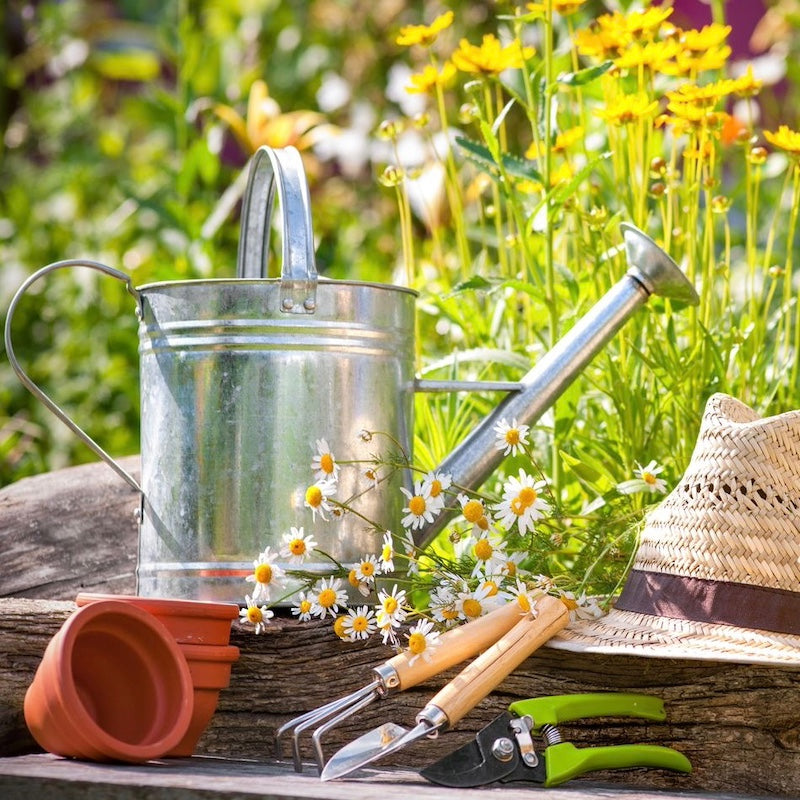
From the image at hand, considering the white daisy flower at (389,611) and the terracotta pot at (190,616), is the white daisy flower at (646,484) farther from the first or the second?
the terracotta pot at (190,616)

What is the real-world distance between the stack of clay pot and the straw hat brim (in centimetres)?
34

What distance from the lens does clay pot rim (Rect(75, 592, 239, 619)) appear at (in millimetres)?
1148

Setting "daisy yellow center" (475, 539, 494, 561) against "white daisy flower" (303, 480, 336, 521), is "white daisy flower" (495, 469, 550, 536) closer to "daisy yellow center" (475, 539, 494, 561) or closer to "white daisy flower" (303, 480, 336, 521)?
"daisy yellow center" (475, 539, 494, 561)

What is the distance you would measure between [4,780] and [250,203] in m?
0.82

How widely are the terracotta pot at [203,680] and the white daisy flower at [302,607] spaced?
91 millimetres

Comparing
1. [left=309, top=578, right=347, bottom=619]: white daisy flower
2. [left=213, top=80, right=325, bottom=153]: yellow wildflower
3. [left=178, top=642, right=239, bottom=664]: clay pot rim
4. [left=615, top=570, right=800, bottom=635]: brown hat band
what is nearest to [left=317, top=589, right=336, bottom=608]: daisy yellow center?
[left=309, top=578, right=347, bottom=619]: white daisy flower

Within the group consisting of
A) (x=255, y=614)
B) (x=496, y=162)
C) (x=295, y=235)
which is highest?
(x=496, y=162)

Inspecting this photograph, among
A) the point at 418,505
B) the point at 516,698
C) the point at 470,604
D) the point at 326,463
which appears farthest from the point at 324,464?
the point at 516,698

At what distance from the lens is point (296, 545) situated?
1.23 meters

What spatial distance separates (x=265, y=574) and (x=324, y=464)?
13 cm

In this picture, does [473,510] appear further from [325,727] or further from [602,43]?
[602,43]

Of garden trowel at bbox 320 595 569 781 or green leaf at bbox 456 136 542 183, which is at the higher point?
green leaf at bbox 456 136 542 183

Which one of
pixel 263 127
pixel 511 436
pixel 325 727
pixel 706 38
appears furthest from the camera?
pixel 263 127

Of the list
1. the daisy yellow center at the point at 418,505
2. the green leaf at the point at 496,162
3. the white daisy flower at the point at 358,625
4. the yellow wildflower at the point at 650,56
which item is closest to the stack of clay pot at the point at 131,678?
the white daisy flower at the point at 358,625
